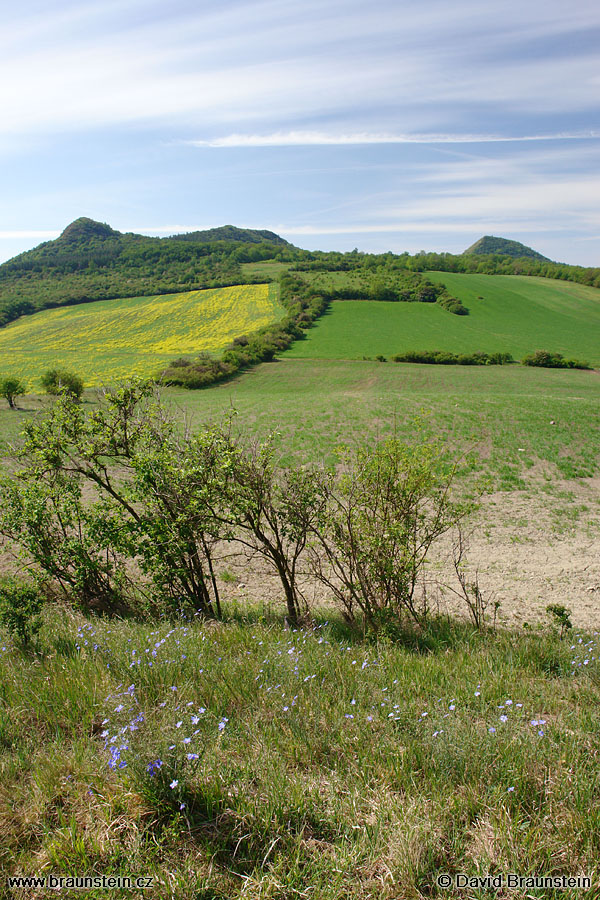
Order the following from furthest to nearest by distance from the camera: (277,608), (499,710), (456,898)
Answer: (277,608)
(499,710)
(456,898)

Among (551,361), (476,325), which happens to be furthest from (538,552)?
(476,325)

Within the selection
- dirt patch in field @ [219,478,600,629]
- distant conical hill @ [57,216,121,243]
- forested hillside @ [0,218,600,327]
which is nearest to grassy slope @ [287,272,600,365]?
forested hillside @ [0,218,600,327]

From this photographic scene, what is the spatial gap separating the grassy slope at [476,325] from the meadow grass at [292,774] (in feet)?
192

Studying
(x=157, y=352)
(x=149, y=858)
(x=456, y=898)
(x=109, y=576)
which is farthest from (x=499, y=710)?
(x=157, y=352)

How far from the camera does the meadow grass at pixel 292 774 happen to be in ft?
7.29

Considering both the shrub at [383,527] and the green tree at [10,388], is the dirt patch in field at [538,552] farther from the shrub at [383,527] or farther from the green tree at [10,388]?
the green tree at [10,388]

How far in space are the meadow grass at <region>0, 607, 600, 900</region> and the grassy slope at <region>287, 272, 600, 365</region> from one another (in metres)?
58.5

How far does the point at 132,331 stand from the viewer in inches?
3243

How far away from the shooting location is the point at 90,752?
117 inches

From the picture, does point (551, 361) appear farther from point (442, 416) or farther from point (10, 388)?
point (10, 388)

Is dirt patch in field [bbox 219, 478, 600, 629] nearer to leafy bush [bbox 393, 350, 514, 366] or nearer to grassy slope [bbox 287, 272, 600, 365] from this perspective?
leafy bush [bbox 393, 350, 514, 366]

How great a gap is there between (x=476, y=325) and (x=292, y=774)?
8409 cm

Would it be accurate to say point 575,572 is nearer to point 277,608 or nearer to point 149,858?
point 277,608

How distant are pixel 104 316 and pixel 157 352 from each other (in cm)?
3178
